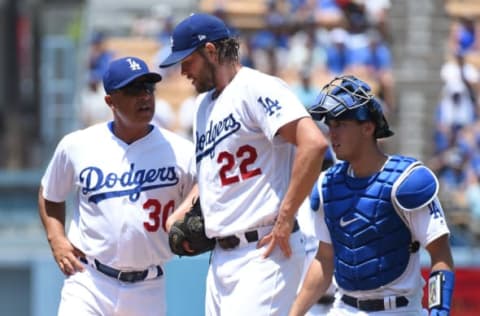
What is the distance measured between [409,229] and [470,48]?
1038cm

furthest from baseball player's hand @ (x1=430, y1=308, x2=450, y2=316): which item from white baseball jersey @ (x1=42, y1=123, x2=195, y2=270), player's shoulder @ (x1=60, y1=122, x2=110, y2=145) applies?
player's shoulder @ (x1=60, y1=122, x2=110, y2=145)

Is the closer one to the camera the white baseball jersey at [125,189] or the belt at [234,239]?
the belt at [234,239]

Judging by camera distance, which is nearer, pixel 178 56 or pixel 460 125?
pixel 178 56

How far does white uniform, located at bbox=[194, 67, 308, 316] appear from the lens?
5293 mm

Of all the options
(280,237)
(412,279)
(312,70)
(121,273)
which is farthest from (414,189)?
(312,70)

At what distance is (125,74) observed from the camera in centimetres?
603

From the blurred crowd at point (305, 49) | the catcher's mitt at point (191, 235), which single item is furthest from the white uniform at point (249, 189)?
the blurred crowd at point (305, 49)

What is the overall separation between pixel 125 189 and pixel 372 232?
1.65m

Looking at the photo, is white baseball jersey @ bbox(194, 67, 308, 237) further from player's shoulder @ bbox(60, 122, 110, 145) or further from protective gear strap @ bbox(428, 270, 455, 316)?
player's shoulder @ bbox(60, 122, 110, 145)

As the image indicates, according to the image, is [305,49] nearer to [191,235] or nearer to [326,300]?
[326,300]

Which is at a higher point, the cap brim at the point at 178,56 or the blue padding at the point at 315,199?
the cap brim at the point at 178,56

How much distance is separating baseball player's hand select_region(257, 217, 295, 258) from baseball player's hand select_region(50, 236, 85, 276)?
128cm

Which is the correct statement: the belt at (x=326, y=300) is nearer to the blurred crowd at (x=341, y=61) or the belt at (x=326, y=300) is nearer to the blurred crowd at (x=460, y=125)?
the blurred crowd at (x=460, y=125)

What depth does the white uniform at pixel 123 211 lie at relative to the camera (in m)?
6.11
